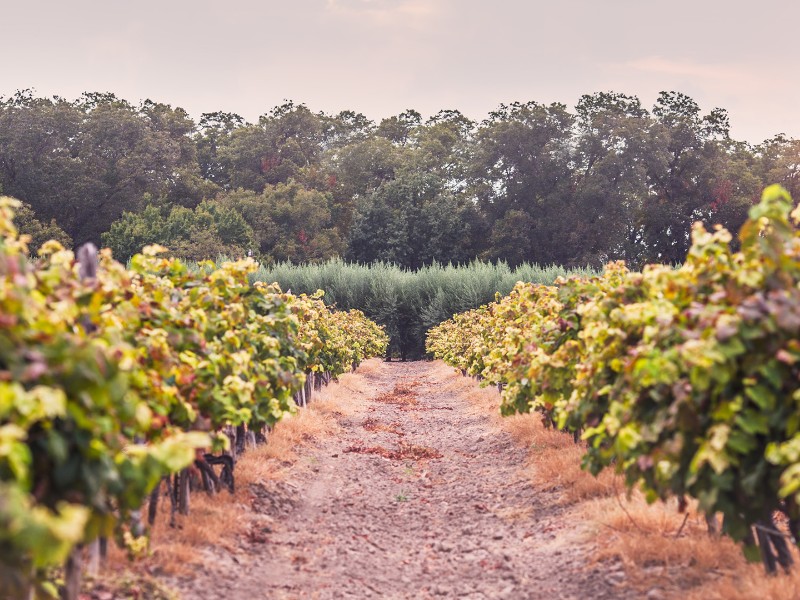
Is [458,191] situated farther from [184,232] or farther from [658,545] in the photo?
[658,545]

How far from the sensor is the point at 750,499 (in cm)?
454

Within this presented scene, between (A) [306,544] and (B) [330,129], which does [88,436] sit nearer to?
(A) [306,544]

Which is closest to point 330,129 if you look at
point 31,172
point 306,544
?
point 31,172

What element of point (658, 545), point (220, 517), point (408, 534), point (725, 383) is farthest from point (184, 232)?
point (725, 383)

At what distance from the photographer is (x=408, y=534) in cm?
843

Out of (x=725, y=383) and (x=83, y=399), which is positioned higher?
(x=83, y=399)

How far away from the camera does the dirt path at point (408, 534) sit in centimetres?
657

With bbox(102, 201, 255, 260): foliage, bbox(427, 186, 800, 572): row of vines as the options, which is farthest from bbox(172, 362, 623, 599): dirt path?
bbox(102, 201, 255, 260): foliage

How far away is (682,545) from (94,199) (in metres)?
56.7

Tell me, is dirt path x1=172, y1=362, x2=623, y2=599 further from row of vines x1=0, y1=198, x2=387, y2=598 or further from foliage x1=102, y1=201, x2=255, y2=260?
foliage x1=102, y1=201, x2=255, y2=260

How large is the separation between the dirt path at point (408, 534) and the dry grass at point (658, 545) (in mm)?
213

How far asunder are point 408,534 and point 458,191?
194 feet

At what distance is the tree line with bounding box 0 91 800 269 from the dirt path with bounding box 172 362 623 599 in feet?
139

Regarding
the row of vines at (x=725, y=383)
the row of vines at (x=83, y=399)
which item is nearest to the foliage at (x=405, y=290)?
the row of vines at (x=83, y=399)
